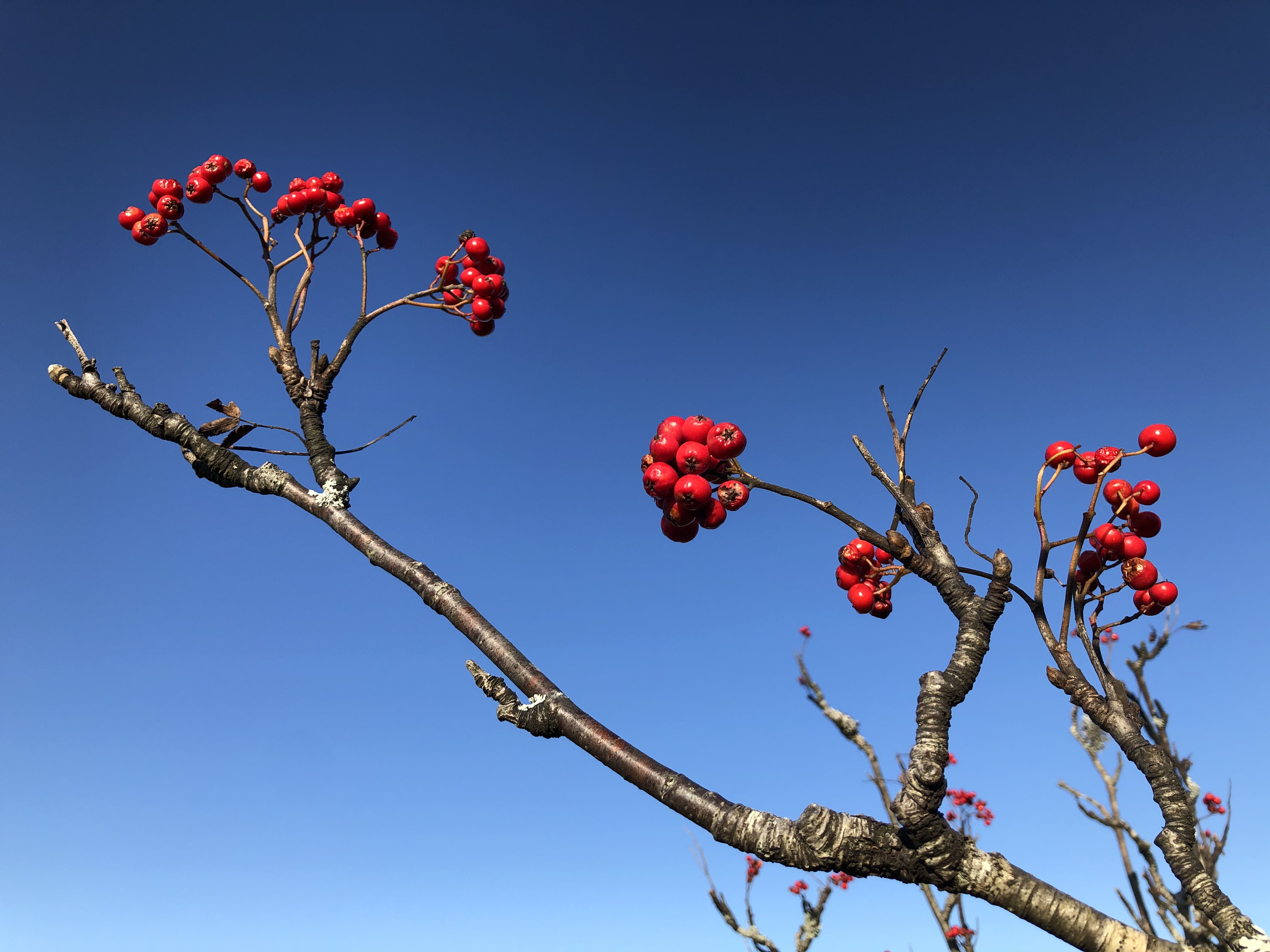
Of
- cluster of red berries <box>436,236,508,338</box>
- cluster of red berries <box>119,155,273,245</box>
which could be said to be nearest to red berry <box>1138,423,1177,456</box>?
cluster of red berries <box>436,236,508,338</box>

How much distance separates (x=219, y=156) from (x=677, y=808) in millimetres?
5292

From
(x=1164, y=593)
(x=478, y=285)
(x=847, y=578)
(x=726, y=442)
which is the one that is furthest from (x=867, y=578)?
(x=478, y=285)

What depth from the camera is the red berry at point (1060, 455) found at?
9.86 ft

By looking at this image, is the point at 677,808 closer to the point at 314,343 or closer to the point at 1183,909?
the point at 314,343

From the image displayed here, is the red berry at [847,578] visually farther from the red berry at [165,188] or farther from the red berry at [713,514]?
the red berry at [165,188]

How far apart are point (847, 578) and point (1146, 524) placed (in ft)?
4.19

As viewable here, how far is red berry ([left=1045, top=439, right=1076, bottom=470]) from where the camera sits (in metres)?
3.00

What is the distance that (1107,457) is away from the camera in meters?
3.12

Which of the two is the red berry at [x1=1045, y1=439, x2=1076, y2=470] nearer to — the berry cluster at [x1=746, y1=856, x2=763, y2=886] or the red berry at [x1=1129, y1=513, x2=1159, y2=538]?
the red berry at [x1=1129, y1=513, x2=1159, y2=538]

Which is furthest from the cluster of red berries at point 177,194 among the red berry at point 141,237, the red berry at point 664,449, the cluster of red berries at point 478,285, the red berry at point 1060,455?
the red berry at point 1060,455

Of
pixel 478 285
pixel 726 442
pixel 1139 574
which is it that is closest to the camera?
pixel 726 442

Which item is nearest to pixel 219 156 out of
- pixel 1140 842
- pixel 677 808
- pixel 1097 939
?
pixel 677 808

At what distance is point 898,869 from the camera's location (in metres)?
2.15

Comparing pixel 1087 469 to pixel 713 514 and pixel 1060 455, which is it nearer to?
pixel 1060 455
